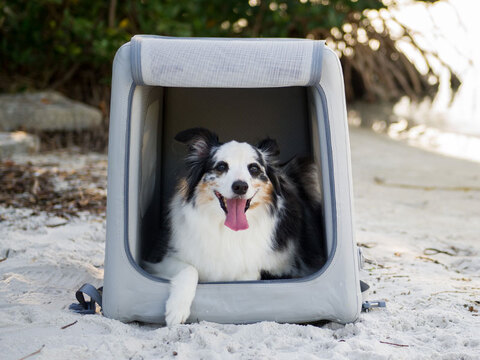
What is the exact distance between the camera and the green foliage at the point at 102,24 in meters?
6.87

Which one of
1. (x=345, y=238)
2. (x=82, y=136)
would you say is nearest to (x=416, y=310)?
(x=345, y=238)

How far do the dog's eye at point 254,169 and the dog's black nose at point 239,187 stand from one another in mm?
133

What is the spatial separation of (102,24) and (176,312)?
4.87 metres

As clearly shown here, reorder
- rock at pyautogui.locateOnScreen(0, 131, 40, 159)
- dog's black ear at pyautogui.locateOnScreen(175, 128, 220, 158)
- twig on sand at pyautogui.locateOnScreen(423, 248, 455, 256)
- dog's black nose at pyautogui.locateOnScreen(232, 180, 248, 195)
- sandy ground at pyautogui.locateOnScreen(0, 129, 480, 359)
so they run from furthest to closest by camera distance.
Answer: rock at pyautogui.locateOnScreen(0, 131, 40, 159), twig on sand at pyautogui.locateOnScreen(423, 248, 455, 256), dog's black ear at pyautogui.locateOnScreen(175, 128, 220, 158), dog's black nose at pyautogui.locateOnScreen(232, 180, 248, 195), sandy ground at pyautogui.locateOnScreen(0, 129, 480, 359)

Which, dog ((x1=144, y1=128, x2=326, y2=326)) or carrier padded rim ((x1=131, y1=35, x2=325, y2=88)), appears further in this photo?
dog ((x1=144, y1=128, x2=326, y2=326))

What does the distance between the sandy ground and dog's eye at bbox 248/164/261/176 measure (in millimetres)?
675

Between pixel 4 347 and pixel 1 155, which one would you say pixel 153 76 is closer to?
pixel 4 347

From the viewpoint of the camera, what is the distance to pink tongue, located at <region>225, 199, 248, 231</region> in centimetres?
273

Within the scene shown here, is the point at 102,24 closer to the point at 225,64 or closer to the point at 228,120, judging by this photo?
the point at 228,120

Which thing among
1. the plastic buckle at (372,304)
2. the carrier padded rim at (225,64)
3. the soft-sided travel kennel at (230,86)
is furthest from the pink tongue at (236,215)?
the plastic buckle at (372,304)

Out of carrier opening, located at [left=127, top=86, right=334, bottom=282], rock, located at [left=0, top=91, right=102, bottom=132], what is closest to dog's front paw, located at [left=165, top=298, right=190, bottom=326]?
carrier opening, located at [left=127, top=86, right=334, bottom=282]

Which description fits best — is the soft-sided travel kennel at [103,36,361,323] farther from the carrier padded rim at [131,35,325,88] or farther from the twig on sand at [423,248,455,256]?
the twig on sand at [423,248,455,256]

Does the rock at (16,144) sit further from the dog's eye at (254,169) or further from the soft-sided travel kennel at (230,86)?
the dog's eye at (254,169)

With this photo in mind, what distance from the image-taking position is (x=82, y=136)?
7.08 m
